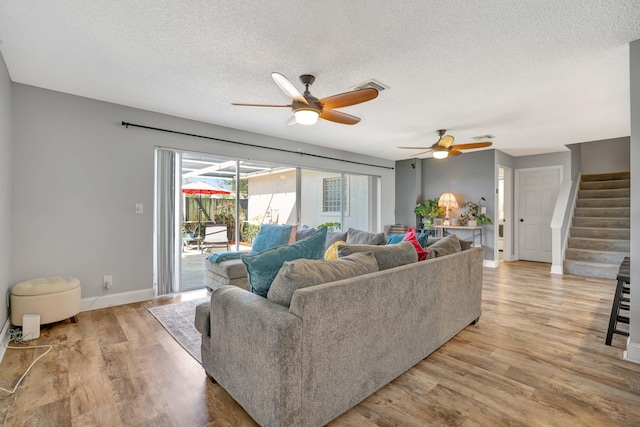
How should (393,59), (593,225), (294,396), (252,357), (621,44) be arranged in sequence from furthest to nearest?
1. (593,225)
2. (393,59)
3. (621,44)
4. (252,357)
5. (294,396)

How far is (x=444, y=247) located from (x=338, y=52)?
1864 millimetres

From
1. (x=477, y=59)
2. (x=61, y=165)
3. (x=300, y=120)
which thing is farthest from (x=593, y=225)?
(x=61, y=165)

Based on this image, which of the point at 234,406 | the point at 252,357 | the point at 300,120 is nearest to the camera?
the point at 252,357

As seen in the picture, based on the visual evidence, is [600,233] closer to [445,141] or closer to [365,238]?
[445,141]

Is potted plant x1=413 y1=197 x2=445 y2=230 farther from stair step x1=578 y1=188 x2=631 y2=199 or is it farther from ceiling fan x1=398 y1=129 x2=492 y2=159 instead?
stair step x1=578 y1=188 x2=631 y2=199

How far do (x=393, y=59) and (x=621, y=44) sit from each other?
1.67 m

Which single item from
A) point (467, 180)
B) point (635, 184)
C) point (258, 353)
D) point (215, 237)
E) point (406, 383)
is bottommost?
point (406, 383)

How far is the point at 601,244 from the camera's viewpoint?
18.2 feet

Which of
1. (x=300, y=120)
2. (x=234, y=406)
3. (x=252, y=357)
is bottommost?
(x=234, y=406)

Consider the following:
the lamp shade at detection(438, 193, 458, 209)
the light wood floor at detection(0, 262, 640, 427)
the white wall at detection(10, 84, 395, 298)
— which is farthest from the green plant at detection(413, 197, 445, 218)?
the white wall at detection(10, 84, 395, 298)

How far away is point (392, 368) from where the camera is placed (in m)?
1.99

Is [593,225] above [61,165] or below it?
below

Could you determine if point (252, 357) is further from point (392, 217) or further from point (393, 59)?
point (392, 217)

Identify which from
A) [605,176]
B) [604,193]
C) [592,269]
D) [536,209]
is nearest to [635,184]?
[592,269]
